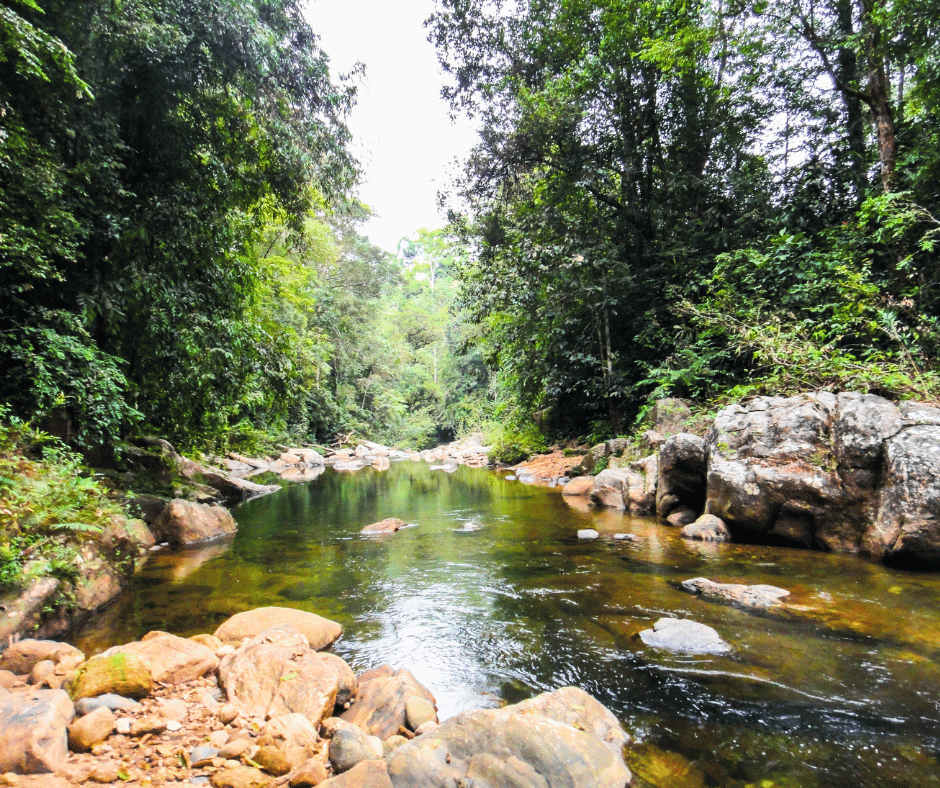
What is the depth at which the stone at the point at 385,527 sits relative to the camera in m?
7.53

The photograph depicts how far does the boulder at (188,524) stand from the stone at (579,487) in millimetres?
6329

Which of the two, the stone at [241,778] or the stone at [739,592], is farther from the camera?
the stone at [739,592]

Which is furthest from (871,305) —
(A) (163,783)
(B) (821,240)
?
(A) (163,783)

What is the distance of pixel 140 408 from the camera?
7473mm

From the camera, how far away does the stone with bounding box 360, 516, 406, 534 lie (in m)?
7.53

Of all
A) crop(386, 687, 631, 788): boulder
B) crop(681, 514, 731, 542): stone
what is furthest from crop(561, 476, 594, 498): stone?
crop(386, 687, 631, 788): boulder

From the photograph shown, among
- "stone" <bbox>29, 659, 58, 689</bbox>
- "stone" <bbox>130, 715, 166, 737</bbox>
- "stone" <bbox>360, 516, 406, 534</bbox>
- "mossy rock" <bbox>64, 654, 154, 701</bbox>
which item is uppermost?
"mossy rock" <bbox>64, 654, 154, 701</bbox>

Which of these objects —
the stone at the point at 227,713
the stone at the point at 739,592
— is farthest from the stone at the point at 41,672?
the stone at the point at 739,592

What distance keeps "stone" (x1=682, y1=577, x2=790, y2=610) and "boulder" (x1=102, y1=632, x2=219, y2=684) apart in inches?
151

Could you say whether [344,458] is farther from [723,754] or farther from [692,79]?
[723,754]

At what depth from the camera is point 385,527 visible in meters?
7.66

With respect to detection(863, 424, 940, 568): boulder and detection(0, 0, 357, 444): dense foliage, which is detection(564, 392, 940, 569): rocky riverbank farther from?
detection(0, 0, 357, 444): dense foliage

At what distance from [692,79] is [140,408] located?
12826mm

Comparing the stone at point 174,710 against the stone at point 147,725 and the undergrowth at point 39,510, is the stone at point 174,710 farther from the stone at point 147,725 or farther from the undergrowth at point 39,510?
the undergrowth at point 39,510
